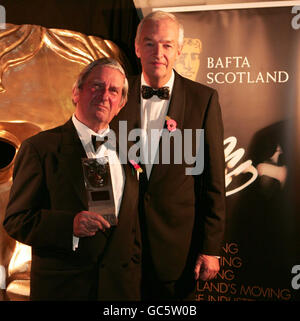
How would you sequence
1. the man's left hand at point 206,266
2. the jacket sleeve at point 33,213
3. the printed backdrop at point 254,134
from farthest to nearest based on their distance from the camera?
1. the printed backdrop at point 254,134
2. the man's left hand at point 206,266
3. the jacket sleeve at point 33,213

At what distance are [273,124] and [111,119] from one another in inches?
39.2

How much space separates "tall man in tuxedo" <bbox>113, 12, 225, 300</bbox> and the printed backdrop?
33 centimetres

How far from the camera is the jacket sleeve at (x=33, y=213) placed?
187 cm

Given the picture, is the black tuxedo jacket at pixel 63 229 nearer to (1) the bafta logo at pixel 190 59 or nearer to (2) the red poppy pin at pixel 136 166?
(2) the red poppy pin at pixel 136 166

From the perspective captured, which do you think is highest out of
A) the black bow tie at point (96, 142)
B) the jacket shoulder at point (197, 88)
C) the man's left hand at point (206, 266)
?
the jacket shoulder at point (197, 88)

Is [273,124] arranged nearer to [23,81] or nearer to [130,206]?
[130,206]

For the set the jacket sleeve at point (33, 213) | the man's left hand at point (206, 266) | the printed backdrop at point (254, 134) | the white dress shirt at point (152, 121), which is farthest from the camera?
the printed backdrop at point (254, 134)

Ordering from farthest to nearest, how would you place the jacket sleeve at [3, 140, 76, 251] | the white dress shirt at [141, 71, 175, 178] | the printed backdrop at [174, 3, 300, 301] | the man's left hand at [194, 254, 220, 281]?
the printed backdrop at [174, 3, 300, 301]
the white dress shirt at [141, 71, 175, 178]
the man's left hand at [194, 254, 220, 281]
the jacket sleeve at [3, 140, 76, 251]

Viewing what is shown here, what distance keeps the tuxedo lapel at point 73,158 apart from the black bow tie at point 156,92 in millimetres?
426

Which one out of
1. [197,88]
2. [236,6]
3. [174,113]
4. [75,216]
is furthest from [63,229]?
[236,6]

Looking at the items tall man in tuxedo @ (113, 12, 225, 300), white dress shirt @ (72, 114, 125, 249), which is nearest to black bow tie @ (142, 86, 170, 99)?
tall man in tuxedo @ (113, 12, 225, 300)

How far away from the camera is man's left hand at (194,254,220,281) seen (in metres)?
1.97

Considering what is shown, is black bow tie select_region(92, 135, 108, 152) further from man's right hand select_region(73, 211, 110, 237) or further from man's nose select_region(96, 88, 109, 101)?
man's right hand select_region(73, 211, 110, 237)

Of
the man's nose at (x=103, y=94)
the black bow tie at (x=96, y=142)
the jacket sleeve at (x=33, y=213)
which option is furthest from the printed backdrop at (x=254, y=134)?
the jacket sleeve at (x=33, y=213)
